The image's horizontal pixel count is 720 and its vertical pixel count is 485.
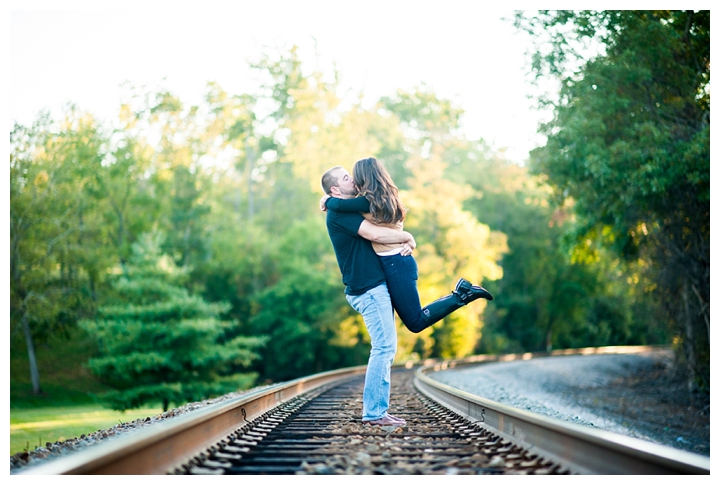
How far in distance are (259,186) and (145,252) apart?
801 inches

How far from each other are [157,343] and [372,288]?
899 inches

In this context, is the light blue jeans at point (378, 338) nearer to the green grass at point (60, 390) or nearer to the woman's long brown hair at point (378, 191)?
the woman's long brown hair at point (378, 191)

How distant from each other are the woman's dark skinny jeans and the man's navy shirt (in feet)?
0.22

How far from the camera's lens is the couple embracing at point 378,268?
496 cm

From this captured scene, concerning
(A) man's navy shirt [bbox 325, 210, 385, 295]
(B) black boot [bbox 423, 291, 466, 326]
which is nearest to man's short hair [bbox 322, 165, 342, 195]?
(A) man's navy shirt [bbox 325, 210, 385, 295]

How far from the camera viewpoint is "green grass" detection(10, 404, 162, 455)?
17545mm

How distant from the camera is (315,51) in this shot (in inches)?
1780

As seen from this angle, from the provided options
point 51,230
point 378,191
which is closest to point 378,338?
point 378,191

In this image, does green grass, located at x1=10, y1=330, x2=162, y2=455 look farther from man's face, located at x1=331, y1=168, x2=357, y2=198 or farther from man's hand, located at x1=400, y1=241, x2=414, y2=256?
man's hand, located at x1=400, y1=241, x2=414, y2=256
